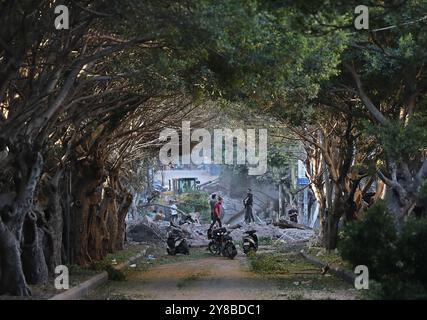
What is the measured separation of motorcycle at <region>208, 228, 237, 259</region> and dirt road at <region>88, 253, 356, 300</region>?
16.8 feet

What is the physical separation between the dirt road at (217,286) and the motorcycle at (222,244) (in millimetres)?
5118

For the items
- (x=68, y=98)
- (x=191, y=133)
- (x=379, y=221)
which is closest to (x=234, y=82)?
(x=68, y=98)

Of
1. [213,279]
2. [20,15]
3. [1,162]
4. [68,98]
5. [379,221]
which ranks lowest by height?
[213,279]

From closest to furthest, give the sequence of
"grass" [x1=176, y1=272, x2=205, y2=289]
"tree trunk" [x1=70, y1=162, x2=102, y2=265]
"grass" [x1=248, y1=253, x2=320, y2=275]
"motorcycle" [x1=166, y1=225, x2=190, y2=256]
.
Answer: "grass" [x1=176, y1=272, x2=205, y2=289] → "grass" [x1=248, y1=253, x2=320, y2=275] → "tree trunk" [x1=70, y1=162, x2=102, y2=265] → "motorcycle" [x1=166, y1=225, x2=190, y2=256]

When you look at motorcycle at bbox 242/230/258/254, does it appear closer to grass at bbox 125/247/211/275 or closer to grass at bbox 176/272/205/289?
grass at bbox 125/247/211/275

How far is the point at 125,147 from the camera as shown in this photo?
31906 millimetres

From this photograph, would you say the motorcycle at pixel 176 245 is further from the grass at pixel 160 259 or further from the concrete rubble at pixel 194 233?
the concrete rubble at pixel 194 233

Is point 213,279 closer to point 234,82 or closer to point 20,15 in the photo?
point 234,82

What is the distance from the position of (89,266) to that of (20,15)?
990cm

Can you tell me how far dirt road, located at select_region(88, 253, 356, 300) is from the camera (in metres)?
16.2

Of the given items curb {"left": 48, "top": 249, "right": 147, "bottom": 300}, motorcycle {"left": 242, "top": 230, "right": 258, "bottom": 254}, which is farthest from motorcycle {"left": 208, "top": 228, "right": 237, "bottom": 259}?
curb {"left": 48, "top": 249, "right": 147, "bottom": 300}

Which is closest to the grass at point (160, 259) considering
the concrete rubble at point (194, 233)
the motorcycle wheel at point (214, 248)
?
the motorcycle wheel at point (214, 248)

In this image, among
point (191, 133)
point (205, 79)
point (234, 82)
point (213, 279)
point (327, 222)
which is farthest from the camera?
point (191, 133)

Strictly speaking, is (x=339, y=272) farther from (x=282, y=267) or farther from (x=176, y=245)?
(x=176, y=245)
